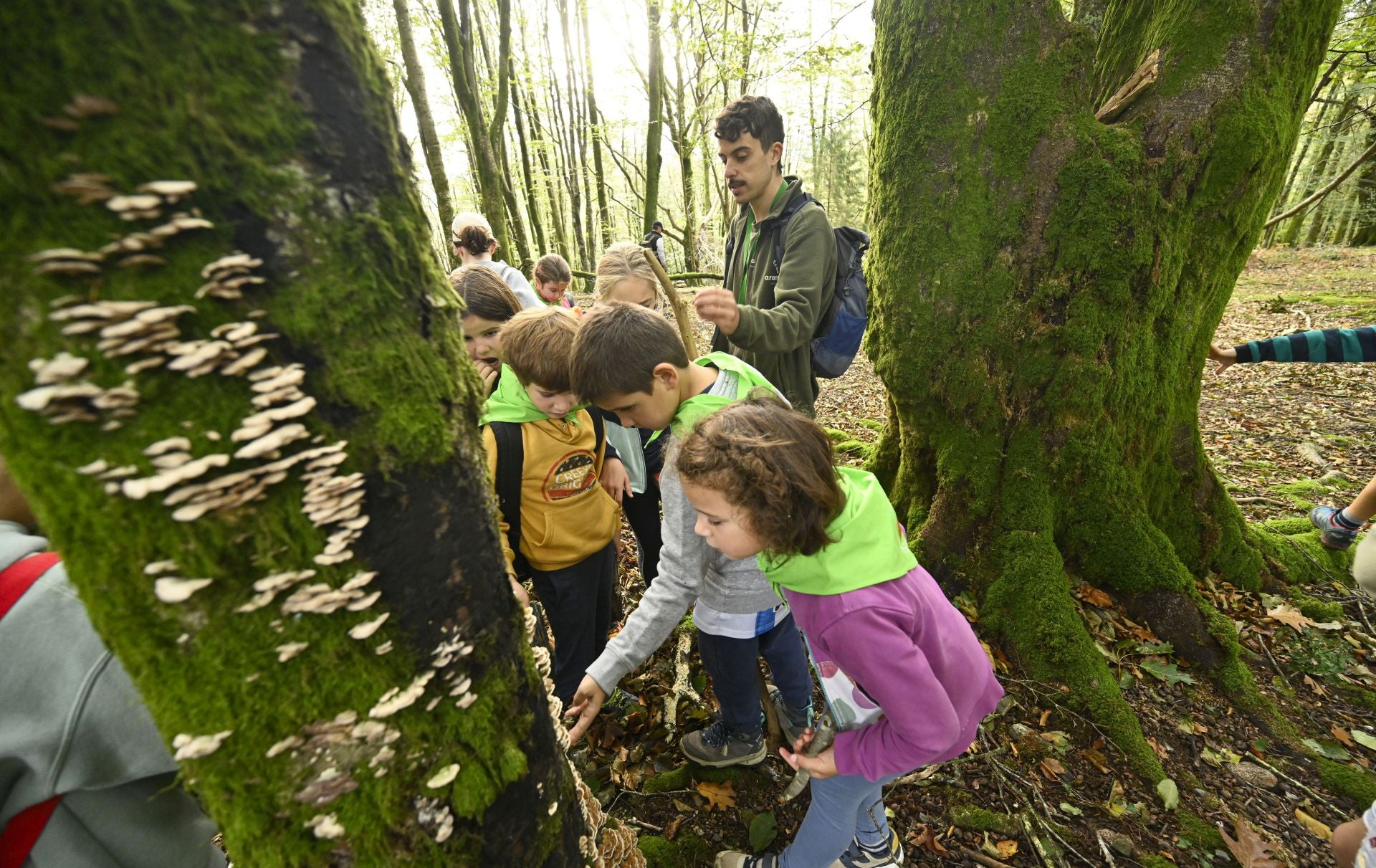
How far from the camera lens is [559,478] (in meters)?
2.82

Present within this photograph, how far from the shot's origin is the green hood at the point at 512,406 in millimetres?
2668

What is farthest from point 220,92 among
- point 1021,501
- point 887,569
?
point 1021,501

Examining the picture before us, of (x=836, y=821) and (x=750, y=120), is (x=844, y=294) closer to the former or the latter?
(x=750, y=120)

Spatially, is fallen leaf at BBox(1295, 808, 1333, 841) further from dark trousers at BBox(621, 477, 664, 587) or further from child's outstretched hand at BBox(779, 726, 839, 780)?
dark trousers at BBox(621, 477, 664, 587)

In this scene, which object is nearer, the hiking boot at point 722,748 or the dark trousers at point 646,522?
the hiking boot at point 722,748

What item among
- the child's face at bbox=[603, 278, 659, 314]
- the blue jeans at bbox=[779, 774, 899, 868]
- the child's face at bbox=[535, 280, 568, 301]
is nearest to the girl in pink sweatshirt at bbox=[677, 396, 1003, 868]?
the blue jeans at bbox=[779, 774, 899, 868]

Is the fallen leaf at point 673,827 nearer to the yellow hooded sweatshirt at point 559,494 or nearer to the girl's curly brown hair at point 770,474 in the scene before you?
the yellow hooded sweatshirt at point 559,494

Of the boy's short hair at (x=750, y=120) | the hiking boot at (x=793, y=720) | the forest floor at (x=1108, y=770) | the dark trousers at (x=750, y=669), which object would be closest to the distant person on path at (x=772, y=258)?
the boy's short hair at (x=750, y=120)

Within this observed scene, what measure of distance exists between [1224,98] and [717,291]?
2859 millimetres

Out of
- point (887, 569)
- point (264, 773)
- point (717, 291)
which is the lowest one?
point (887, 569)

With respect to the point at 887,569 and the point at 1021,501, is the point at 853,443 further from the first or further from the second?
the point at 887,569

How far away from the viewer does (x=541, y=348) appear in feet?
8.29

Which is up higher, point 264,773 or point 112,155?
point 112,155

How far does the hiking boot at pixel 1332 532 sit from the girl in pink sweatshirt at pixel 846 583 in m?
4.02
